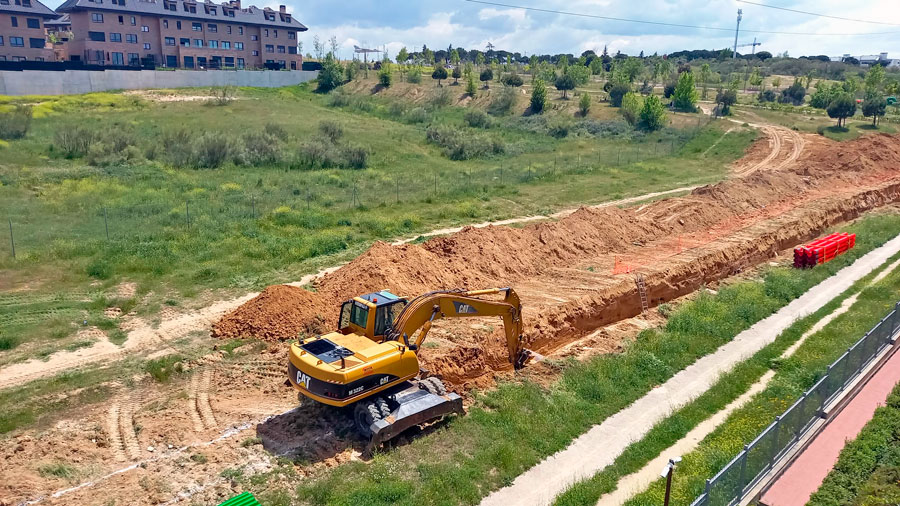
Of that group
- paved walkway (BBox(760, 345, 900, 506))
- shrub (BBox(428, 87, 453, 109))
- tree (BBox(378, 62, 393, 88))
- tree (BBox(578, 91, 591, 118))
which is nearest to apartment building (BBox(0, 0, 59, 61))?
tree (BBox(378, 62, 393, 88))

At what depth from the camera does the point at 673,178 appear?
152 ft

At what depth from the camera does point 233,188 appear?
3681 cm

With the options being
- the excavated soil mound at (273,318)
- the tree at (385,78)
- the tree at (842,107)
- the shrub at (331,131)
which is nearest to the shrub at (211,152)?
the shrub at (331,131)

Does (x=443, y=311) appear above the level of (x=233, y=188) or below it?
above

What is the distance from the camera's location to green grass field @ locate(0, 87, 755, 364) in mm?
23109

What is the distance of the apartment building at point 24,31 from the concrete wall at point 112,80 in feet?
59.5

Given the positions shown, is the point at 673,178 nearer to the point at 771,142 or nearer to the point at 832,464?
the point at 771,142

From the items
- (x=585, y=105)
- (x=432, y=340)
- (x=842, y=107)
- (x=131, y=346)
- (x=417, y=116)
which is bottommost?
(x=131, y=346)

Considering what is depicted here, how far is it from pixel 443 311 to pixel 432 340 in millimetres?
3769

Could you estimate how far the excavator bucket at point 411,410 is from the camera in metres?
13.5

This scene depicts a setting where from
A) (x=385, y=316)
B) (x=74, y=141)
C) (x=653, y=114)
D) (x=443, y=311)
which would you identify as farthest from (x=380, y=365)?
(x=653, y=114)

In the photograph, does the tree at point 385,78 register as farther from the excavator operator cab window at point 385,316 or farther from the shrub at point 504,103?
the excavator operator cab window at point 385,316

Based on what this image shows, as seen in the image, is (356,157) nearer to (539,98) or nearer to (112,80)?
(539,98)

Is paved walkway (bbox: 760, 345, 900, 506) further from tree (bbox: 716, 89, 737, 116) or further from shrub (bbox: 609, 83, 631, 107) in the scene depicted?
shrub (bbox: 609, 83, 631, 107)
